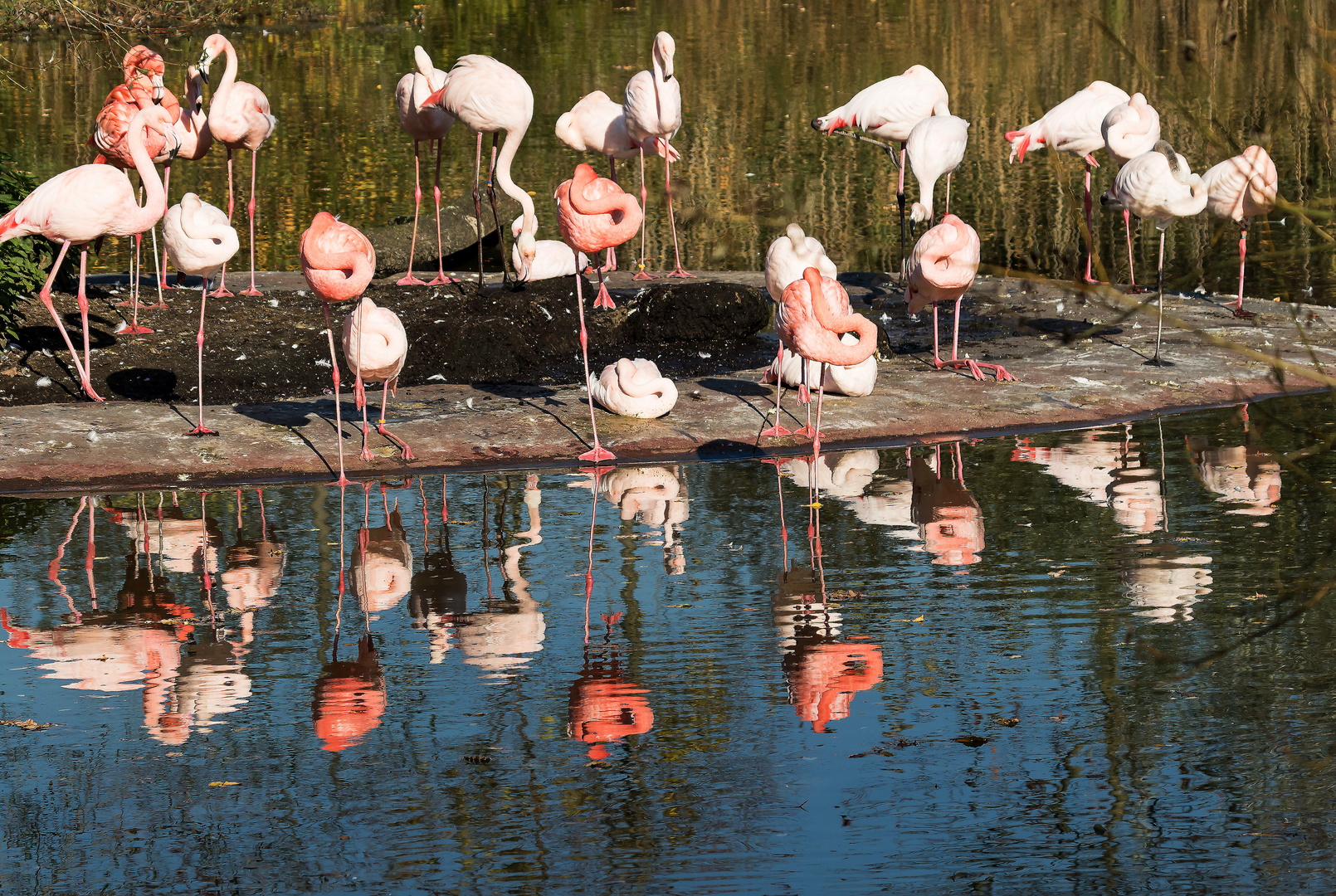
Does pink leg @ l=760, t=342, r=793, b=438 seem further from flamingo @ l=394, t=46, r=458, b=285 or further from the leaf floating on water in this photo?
the leaf floating on water

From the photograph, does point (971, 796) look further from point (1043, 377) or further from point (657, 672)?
point (1043, 377)

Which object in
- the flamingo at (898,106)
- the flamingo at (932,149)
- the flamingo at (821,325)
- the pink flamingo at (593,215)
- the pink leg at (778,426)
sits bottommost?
the pink leg at (778,426)

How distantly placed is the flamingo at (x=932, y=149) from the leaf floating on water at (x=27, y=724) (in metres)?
7.62

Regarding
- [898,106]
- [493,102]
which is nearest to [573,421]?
[493,102]

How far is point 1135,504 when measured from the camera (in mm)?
7164

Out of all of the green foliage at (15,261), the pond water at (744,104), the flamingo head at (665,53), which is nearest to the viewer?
the green foliage at (15,261)

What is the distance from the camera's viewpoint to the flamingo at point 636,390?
338 inches

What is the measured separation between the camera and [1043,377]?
31.4 ft

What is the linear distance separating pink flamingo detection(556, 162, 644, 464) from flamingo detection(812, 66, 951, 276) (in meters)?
4.04

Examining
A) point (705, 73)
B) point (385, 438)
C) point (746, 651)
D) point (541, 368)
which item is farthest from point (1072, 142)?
point (705, 73)

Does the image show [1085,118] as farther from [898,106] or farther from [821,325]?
[821,325]

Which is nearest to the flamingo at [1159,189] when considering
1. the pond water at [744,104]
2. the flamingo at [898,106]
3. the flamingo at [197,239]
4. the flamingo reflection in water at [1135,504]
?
the pond water at [744,104]

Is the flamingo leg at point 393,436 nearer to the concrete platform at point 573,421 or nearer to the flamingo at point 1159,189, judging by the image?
the concrete platform at point 573,421

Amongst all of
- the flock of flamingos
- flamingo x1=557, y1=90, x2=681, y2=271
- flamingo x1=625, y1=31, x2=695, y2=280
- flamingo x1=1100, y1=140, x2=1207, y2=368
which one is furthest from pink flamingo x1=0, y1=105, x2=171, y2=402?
flamingo x1=1100, y1=140, x2=1207, y2=368
